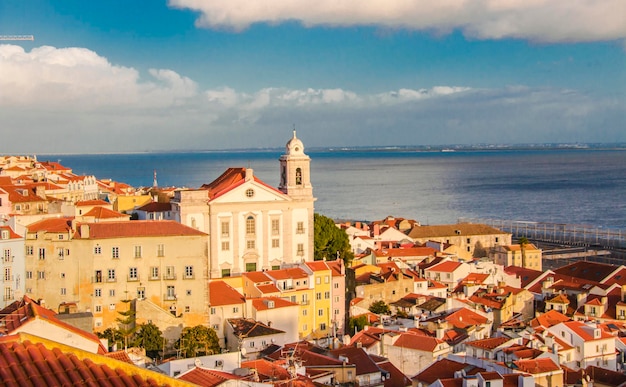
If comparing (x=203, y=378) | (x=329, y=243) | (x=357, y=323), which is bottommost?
(x=357, y=323)

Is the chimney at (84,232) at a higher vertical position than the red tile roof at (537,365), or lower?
higher

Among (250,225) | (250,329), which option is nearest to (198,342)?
(250,329)

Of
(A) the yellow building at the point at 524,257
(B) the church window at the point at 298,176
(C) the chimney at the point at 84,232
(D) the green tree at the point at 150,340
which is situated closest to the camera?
(D) the green tree at the point at 150,340

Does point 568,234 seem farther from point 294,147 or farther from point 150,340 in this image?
point 150,340

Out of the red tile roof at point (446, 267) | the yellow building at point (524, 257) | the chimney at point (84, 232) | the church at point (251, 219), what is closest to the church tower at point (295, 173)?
the church at point (251, 219)

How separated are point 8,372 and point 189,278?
28135mm

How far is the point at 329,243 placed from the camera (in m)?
48.4

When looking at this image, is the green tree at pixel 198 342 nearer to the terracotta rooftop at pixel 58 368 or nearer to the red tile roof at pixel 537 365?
the red tile roof at pixel 537 365

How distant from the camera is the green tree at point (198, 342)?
29.3 metres

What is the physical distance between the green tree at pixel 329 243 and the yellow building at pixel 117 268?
49.0ft

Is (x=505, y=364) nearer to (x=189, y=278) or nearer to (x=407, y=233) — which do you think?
(x=189, y=278)

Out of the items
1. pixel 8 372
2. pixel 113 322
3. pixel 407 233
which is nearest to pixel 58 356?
pixel 8 372

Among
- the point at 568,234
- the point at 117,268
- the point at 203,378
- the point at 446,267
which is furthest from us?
the point at 568,234

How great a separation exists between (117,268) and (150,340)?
13.0 ft
